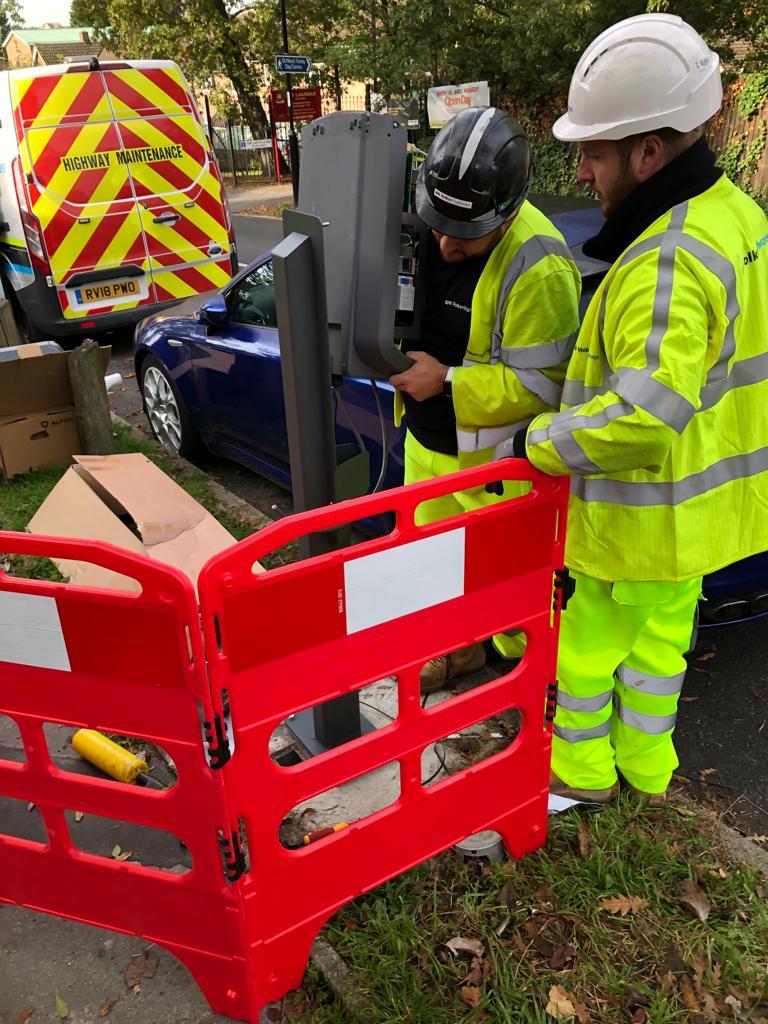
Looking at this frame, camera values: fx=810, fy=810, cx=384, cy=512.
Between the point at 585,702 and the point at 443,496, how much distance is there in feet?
2.55

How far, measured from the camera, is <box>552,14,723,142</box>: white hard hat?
1.78 meters

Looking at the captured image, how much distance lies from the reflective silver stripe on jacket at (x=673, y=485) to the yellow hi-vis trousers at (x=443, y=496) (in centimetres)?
53

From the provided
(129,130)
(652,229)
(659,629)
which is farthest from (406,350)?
(129,130)

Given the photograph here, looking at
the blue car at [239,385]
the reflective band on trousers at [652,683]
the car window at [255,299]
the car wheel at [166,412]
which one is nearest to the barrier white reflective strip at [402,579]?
the reflective band on trousers at [652,683]

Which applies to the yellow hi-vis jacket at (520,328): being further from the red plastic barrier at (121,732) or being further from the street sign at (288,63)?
the street sign at (288,63)

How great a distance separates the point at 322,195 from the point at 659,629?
1.52 meters

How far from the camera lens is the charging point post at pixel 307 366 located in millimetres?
1953

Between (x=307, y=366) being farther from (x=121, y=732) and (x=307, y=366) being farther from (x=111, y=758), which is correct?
(x=111, y=758)

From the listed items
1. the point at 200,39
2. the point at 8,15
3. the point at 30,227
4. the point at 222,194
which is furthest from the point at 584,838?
the point at 8,15

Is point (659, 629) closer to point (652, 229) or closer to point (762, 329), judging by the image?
point (762, 329)

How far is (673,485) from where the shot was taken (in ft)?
6.54

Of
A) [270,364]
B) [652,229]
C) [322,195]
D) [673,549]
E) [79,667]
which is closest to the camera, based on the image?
[79,667]

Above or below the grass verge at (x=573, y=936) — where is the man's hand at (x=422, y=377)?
above

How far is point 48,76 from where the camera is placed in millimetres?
6594
